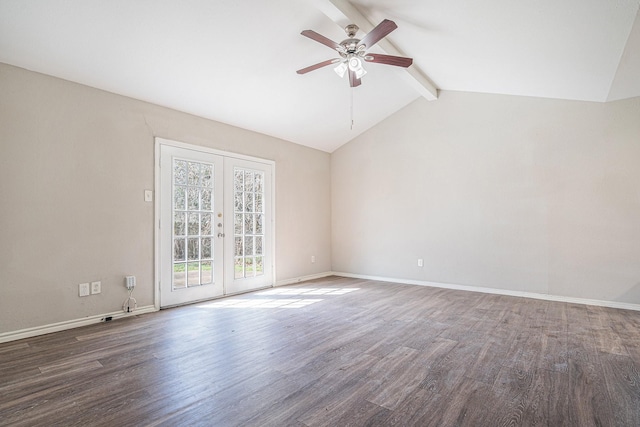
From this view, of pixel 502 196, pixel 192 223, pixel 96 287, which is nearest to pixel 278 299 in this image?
pixel 192 223

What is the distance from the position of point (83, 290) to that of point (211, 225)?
168cm

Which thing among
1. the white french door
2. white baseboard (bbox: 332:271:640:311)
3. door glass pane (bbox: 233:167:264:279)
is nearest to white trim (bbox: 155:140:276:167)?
the white french door

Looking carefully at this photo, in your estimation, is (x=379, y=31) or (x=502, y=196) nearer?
(x=379, y=31)

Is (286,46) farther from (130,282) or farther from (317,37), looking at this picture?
(130,282)

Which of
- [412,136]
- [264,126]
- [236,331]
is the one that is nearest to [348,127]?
[412,136]

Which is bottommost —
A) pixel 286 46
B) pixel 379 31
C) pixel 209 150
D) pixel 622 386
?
pixel 622 386

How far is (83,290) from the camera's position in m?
3.47

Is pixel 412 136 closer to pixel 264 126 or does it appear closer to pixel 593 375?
pixel 264 126

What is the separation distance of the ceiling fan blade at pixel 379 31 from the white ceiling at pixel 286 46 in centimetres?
40

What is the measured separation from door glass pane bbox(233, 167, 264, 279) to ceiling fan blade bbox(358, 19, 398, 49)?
2.88 metres

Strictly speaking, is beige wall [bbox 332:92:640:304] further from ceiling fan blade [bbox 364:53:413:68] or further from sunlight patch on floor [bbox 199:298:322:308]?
ceiling fan blade [bbox 364:53:413:68]

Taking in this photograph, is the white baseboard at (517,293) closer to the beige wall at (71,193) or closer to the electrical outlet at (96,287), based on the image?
the beige wall at (71,193)

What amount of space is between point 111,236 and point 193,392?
245 cm

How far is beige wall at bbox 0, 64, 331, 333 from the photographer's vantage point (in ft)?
10.0
